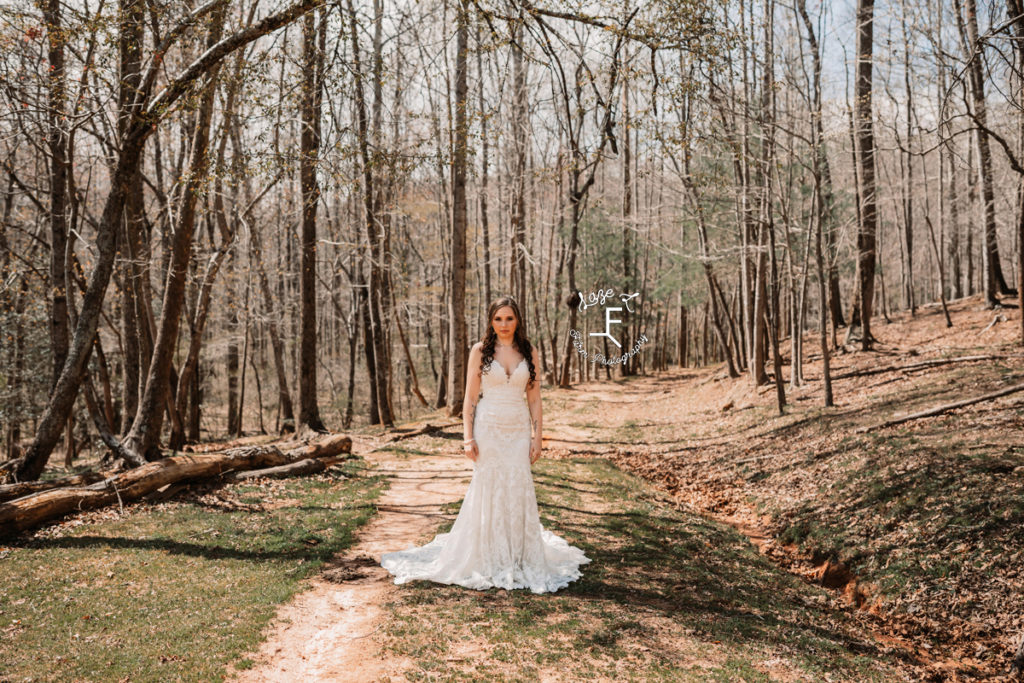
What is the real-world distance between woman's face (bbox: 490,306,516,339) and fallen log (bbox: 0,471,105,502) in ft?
17.3

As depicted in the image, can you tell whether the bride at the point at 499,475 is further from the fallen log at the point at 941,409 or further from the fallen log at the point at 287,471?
the fallen log at the point at 941,409

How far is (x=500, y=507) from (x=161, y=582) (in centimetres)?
278

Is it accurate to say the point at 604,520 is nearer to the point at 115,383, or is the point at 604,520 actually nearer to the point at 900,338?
the point at 900,338

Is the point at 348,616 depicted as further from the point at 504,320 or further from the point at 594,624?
the point at 504,320

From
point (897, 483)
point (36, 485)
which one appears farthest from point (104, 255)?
point (897, 483)

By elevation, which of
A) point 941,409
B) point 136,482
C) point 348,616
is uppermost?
point 941,409

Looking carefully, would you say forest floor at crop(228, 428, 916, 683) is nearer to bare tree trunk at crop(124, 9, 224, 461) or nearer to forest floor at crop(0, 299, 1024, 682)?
forest floor at crop(0, 299, 1024, 682)

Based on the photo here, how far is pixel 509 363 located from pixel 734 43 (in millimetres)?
5981

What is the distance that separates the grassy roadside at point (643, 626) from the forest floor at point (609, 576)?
2 centimetres

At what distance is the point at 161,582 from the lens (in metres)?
5.17

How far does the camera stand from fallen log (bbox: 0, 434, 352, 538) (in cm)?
617

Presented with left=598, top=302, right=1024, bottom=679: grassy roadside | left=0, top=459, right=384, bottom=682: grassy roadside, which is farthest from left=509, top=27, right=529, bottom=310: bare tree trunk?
left=0, top=459, right=384, bottom=682: grassy roadside

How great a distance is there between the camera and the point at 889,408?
10.6 meters

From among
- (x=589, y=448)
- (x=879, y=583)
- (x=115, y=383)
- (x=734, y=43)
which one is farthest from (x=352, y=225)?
(x=879, y=583)
